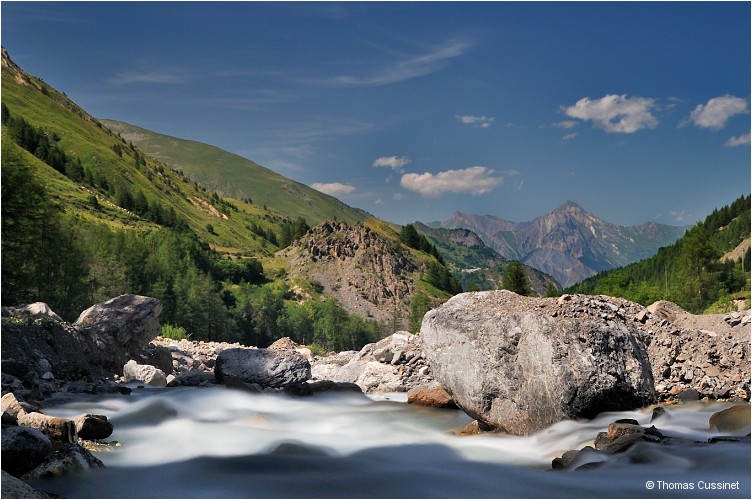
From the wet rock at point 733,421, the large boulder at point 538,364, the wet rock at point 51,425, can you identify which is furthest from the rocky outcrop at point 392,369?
the wet rock at point 51,425

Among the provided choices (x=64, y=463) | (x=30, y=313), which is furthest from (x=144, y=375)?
(x=64, y=463)

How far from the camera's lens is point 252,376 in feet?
93.8

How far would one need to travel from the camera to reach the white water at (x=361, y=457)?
12258mm

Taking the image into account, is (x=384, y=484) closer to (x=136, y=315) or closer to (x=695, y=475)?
(x=695, y=475)

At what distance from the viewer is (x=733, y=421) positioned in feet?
52.3

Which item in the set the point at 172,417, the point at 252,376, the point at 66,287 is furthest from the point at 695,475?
the point at 66,287

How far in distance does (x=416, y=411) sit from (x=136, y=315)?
21.3 meters

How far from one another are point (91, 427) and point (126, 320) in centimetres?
2033

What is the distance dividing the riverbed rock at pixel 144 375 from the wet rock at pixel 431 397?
48.0ft

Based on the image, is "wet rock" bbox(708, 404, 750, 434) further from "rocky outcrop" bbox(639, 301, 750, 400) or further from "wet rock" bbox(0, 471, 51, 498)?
"wet rock" bbox(0, 471, 51, 498)

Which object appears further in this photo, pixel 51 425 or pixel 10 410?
pixel 10 410

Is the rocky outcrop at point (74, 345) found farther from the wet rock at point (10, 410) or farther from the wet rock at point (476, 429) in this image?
the wet rock at point (476, 429)

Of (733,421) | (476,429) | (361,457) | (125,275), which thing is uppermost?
(125,275)

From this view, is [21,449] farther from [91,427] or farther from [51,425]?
[91,427]
